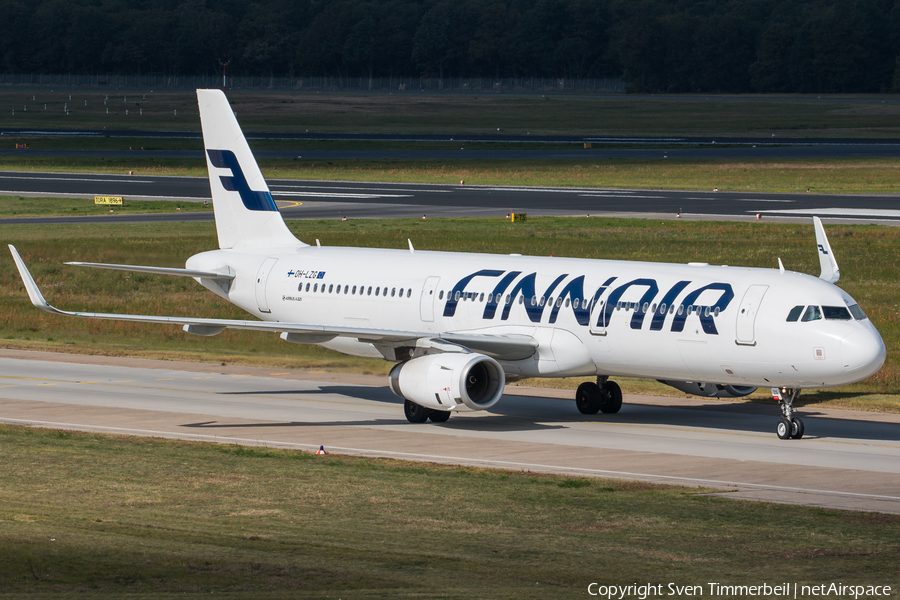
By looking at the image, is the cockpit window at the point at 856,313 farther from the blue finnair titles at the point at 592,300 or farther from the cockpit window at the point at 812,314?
the blue finnair titles at the point at 592,300

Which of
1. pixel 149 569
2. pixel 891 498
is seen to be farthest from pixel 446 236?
pixel 149 569

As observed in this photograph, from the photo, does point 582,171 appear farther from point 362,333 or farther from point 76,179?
point 362,333

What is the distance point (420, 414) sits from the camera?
3584cm

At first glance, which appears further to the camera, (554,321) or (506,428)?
(506,428)

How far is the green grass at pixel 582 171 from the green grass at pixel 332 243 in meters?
30.9

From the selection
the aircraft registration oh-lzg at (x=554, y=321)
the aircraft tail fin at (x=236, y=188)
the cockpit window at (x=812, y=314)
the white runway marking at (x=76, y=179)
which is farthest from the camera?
the white runway marking at (x=76, y=179)

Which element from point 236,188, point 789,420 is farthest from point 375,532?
point 236,188

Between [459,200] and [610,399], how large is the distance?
63.8 m

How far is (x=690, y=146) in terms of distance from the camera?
511ft

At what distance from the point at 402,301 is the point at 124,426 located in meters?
8.52

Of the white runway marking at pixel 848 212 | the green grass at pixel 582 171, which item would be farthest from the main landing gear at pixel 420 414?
the green grass at pixel 582 171

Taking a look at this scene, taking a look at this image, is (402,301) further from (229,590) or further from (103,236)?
(103,236)

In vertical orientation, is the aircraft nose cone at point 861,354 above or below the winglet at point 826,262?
below

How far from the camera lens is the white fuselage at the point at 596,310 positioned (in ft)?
103
